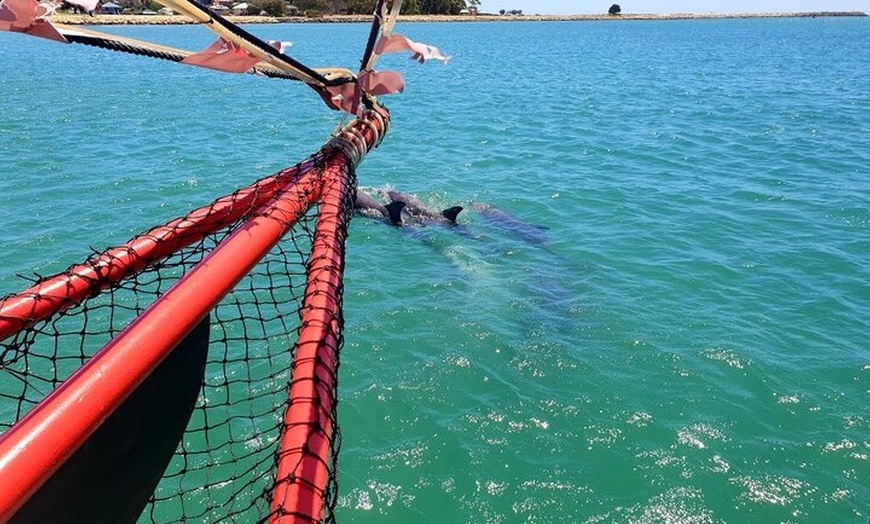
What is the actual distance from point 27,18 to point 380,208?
11.5 m

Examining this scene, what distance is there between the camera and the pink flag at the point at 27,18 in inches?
100

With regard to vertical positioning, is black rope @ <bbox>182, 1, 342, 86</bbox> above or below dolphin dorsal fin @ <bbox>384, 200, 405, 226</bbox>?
above

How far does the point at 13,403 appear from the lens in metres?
7.46

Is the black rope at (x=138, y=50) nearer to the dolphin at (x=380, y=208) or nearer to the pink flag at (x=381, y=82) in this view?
the pink flag at (x=381, y=82)

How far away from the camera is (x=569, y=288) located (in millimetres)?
10820

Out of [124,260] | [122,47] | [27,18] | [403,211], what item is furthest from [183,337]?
[403,211]

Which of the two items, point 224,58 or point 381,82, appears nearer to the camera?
point 224,58

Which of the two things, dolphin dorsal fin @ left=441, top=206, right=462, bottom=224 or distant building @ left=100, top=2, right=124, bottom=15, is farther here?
distant building @ left=100, top=2, right=124, bottom=15

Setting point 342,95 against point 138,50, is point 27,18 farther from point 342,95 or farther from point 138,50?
point 342,95

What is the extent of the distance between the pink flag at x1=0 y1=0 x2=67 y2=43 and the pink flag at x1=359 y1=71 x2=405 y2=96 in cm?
154

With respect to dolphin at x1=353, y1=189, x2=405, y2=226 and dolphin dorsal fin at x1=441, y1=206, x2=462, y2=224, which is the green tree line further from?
dolphin dorsal fin at x1=441, y1=206, x2=462, y2=224

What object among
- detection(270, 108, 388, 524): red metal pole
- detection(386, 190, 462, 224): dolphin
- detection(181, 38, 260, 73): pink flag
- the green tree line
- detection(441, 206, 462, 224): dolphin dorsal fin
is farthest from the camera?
the green tree line

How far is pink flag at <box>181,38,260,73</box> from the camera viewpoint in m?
3.06

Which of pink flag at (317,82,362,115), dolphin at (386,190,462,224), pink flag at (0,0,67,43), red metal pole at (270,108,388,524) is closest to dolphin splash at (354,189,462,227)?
dolphin at (386,190,462,224)
